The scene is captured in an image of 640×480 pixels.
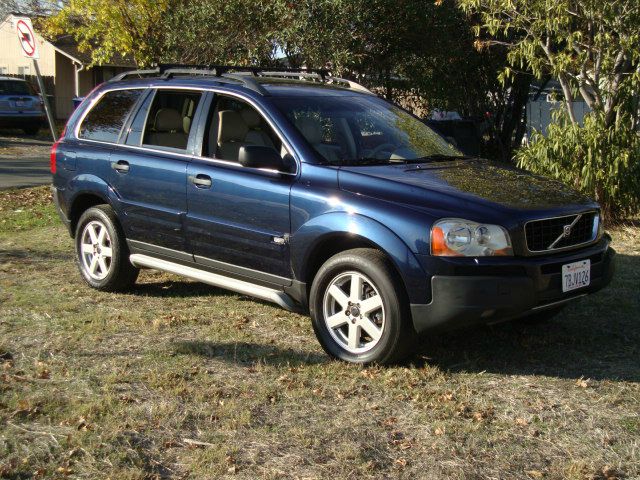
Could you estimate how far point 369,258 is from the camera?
17.4 feet

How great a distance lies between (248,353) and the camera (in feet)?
19.2

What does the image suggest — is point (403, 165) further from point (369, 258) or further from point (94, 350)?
point (94, 350)

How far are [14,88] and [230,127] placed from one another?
855 inches

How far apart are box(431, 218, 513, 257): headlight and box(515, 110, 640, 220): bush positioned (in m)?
5.02

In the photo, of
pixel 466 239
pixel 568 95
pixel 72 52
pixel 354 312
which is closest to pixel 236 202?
pixel 354 312

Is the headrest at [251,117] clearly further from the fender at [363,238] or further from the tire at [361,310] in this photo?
the tire at [361,310]

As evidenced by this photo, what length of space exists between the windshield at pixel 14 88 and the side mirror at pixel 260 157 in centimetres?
2209

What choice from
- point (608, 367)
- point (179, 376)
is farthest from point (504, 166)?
point (179, 376)

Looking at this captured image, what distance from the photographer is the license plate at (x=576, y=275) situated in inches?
212

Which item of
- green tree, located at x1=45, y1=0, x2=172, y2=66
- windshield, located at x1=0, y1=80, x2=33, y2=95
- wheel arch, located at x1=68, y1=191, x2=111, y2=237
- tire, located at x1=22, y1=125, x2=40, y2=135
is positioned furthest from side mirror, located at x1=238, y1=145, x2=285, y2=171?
tire, located at x1=22, y1=125, x2=40, y2=135

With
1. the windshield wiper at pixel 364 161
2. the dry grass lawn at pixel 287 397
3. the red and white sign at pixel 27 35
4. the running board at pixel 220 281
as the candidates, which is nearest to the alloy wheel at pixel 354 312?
the dry grass lawn at pixel 287 397

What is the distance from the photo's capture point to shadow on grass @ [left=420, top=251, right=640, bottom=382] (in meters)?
5.55

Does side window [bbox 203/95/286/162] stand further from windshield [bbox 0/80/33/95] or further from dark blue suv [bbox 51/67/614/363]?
windshield [bbox 0/80/33/95]

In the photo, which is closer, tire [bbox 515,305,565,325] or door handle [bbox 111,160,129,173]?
tire [bbox 515,305,565,325]
